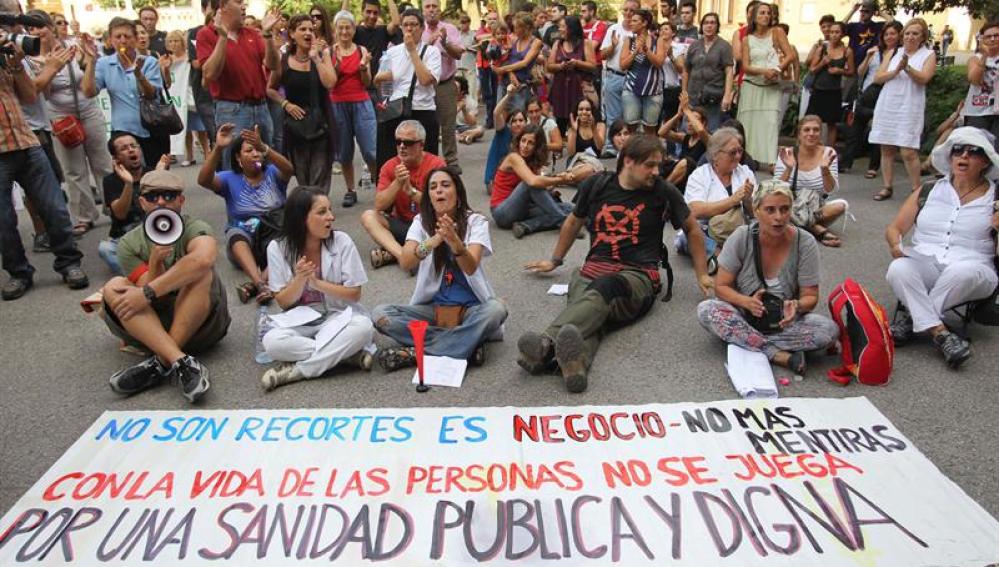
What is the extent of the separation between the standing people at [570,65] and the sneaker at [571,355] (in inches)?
243

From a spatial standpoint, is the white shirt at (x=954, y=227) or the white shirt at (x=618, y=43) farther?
the white shirt at (x=618, y=43)

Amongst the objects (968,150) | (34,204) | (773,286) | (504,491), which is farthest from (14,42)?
(968,150)

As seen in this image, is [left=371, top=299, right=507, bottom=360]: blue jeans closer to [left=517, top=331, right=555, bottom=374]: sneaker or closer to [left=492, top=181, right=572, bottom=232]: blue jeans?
[left=517, top=331, right=555, bottom=374]: sneaker

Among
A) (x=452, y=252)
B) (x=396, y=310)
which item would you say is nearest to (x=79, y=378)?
(x=396, y=310)

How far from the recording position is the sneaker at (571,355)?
3.87 meters

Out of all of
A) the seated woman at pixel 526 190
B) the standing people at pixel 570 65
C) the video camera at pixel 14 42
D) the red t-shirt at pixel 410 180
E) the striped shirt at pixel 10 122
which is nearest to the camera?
the video camera at pixel 14 42

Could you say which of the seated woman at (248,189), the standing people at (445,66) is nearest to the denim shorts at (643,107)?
the standing people at (445,66)

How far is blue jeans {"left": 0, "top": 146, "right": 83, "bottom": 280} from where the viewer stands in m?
5.33

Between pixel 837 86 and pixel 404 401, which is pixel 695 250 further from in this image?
pixel 837 86

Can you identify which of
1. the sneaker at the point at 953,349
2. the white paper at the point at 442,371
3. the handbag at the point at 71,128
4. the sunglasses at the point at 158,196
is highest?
the handbag at the point at 71,128

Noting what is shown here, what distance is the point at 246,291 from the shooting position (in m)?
5.42

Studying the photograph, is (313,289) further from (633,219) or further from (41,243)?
(41,243)

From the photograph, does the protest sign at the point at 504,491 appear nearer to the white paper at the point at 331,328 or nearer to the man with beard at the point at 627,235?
the white paper at the point at 331,328

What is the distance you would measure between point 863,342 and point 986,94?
436cm
